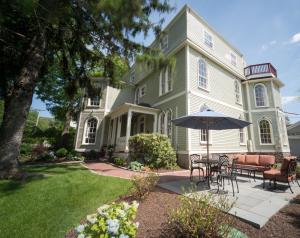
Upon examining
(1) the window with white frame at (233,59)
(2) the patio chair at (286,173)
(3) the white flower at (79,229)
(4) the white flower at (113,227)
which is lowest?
(3) the white flower at (79,229)

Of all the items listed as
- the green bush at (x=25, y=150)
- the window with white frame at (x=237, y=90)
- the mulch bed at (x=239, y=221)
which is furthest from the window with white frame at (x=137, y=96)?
the mulch bed at (x=239, y=221)

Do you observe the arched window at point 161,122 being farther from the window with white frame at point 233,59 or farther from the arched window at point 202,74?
the window with white frame at point 233,59

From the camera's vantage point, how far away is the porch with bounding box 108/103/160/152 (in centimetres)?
1180

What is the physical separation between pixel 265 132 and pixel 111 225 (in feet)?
54.9

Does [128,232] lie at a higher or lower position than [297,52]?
lower

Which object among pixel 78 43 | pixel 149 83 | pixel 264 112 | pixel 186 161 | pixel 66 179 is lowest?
pixel 66 179

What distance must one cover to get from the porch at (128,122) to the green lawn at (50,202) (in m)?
5.81

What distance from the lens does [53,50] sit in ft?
27.9

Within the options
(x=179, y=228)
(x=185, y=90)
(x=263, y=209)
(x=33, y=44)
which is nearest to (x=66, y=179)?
(x=179, y=228)

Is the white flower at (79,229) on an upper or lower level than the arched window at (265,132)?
lower

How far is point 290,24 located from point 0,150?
13.6m

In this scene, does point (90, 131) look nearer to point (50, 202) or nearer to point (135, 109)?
point (135, 109)

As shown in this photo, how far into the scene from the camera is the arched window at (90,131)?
15820 mm

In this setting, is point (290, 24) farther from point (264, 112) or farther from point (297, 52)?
point (264, 112)
